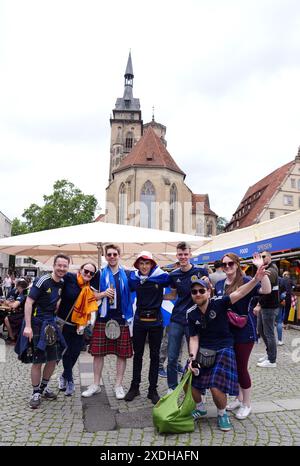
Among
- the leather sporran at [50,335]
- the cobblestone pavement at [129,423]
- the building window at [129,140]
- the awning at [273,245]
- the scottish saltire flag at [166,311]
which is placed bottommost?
the cobblestone pavement at [129,423]

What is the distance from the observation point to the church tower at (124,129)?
6019cm

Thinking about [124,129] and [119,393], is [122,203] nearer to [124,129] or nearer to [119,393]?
[124,129]

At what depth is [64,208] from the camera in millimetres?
49312

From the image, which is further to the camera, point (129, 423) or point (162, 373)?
point (162, 373)

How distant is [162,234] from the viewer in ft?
23.3

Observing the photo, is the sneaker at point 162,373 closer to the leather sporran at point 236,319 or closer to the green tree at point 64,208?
the leather sporran at point 236,319

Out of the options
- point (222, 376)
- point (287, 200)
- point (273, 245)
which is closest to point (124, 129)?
point (287, 200)

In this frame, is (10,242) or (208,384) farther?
(10,242)

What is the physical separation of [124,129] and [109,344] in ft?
197

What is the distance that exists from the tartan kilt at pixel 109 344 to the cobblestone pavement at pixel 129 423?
1.83 ft

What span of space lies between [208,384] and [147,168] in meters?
38.6

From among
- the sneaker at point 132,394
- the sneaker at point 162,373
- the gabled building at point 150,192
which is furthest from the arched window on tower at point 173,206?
the sneaker at point 132,394
